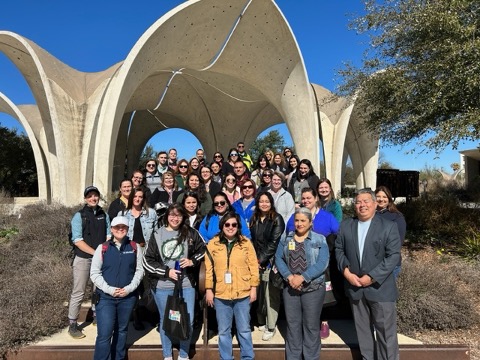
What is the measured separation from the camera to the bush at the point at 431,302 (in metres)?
4.34

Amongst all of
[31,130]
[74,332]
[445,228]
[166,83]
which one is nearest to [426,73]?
[445,228]

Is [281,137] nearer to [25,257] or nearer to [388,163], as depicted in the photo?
[388,163]

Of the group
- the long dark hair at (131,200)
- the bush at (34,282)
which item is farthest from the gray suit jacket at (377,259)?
the bush at (34,282)

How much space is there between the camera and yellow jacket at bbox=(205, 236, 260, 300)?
331cm

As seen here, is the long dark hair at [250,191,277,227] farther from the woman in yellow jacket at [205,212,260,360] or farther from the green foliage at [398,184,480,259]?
the green foliage at [398,184,480,259]

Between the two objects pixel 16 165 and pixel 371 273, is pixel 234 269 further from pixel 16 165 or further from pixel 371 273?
pixel 16 165

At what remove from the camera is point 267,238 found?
12.5 feet

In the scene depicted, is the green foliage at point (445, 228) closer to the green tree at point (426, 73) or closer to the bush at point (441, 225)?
the bush at point (441, 225)

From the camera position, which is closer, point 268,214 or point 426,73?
point 268,214

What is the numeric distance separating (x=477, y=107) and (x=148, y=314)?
701 centimetres

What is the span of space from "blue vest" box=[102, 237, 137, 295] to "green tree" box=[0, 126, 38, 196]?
1117 inches

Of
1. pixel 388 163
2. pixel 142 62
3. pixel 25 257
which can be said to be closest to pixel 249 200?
pixel 25 257

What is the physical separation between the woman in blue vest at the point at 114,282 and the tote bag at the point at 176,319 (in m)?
0.39

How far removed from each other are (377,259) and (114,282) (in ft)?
7.91
